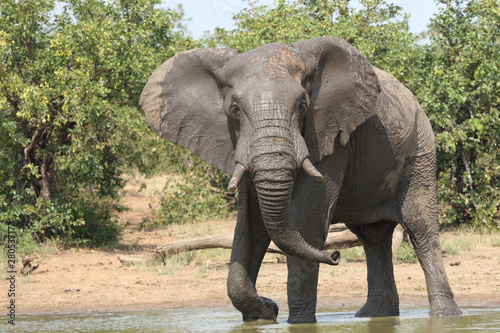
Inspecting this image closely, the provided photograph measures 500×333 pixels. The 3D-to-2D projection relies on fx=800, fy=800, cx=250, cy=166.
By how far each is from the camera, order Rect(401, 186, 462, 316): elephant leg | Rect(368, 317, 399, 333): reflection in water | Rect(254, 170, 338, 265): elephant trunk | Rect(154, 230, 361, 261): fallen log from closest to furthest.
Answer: Rect(254, 170, 338, 265): elephant trunk → Rect(368, 317, 399, 333): reflection in water → Rect(401, 186, 462, 316): elephant leg → Rect(154, 230, 361, 261): fallen log

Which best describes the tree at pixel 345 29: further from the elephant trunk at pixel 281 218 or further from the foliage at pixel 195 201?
the elephant trunk at pixel 281 218

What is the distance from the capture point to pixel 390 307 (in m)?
7.45

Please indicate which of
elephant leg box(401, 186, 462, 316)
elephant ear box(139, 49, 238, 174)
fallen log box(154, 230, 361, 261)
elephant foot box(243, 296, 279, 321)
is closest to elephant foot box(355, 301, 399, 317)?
elephant leg box(401, 186, 462, 316)

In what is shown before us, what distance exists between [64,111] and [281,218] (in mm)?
7432

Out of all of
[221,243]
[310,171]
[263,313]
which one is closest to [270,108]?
[310,171]

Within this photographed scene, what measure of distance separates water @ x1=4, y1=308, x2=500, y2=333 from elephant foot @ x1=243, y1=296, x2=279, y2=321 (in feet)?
0.20

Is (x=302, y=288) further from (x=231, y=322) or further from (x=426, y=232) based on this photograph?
(x=426, y=232)

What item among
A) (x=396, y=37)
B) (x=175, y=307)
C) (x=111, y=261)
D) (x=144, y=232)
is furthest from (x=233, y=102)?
(x=144, y=232)

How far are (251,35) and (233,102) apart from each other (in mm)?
9712

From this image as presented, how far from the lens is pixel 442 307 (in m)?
6.98

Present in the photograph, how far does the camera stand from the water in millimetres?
6180

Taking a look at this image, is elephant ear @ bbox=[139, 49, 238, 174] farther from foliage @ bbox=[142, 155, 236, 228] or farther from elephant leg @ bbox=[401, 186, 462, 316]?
foliage @ bbox=[142, 155, 236, 228]

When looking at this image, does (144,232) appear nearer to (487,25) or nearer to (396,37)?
(396,37)

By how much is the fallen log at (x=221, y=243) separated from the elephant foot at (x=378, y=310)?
3.02m
